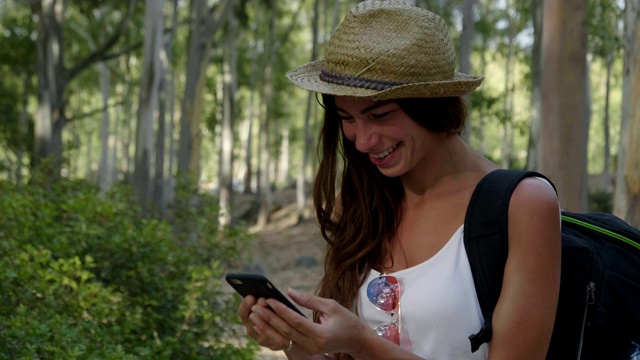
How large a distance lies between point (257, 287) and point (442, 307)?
0.37m

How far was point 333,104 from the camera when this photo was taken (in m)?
2.35

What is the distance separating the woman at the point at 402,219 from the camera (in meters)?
2.01

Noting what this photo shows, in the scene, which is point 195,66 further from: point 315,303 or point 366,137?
point 315,303

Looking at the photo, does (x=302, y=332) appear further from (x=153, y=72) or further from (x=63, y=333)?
(x=153, y=72)

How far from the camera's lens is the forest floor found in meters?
18.5

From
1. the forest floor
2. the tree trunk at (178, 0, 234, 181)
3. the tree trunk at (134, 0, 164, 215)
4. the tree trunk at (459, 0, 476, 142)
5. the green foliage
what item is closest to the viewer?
the green foliage

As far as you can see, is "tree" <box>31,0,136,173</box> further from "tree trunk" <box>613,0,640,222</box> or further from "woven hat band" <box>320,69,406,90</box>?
"woven hat band" <box>320,69,406,90</box>

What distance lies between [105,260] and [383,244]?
4234 mm

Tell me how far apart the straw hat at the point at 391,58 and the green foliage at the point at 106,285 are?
2.19m

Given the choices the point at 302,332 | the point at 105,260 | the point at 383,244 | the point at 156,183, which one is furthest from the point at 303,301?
the point at 156,183

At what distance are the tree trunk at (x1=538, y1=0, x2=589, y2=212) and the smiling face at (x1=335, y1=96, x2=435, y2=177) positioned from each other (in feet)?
16.7

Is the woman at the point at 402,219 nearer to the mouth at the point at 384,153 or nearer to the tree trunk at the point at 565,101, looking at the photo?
the mouth at the point at 384,153

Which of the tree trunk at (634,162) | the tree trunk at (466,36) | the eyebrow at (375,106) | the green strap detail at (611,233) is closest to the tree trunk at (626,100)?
the tree trunk at (634,162)

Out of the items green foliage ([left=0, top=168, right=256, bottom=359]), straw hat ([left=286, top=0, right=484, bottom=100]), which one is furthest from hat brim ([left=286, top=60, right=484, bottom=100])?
green foliage ([left=0, top=168, right=256, bottom=359])
